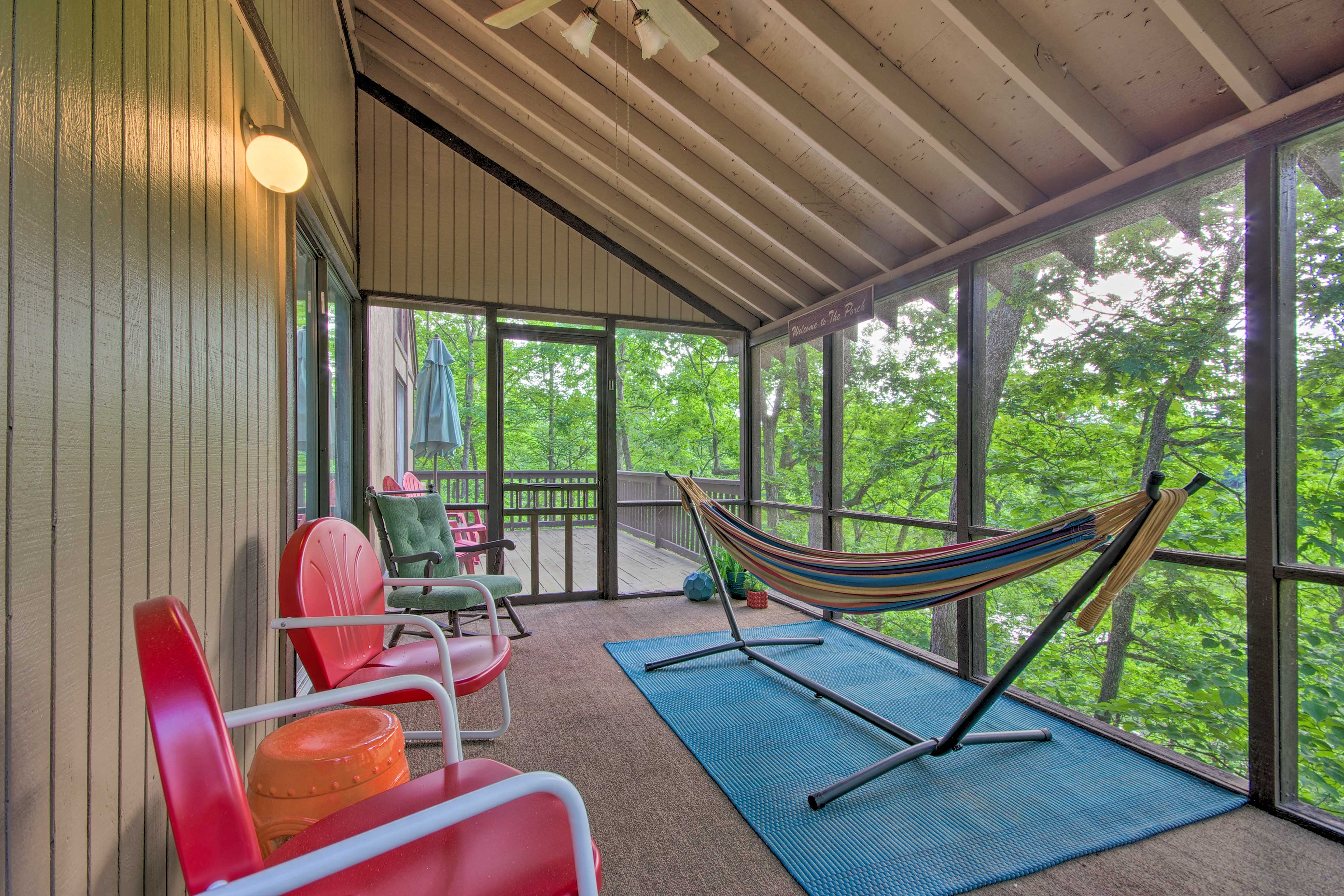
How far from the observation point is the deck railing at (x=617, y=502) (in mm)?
4371

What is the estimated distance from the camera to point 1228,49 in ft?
5.75

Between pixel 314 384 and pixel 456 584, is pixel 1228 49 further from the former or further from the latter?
pixel 314 384

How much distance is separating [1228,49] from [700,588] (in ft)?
12.6

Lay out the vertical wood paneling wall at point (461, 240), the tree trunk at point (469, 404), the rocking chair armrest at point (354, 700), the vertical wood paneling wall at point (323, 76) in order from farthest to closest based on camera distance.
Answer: the tree trunk at point (469, 404) < the vertical wood paneling wall at point (461, 240) < the vertical wood paneling wall at point (323, 76) < the rocking chair armrest at point (354, 700)

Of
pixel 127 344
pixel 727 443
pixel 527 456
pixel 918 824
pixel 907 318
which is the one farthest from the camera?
pixel 727 443

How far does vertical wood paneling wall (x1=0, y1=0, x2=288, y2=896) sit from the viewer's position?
2.59ft

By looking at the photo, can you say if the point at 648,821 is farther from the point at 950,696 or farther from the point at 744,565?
the point at 950,696

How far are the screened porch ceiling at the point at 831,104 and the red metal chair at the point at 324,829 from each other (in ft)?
8.28

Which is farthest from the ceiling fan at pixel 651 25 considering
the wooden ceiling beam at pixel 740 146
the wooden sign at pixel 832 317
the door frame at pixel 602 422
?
the door frame at pixel 602 422

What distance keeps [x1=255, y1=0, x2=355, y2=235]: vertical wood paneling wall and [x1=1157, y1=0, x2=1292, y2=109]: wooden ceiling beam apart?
268 centimetres

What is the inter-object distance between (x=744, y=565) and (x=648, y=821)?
48.0 inches

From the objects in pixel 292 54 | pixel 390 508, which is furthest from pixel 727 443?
pixel 292 54

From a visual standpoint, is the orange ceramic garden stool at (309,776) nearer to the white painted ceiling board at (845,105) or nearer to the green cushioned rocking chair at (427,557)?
the green cushioned rocking chair at (427,557)

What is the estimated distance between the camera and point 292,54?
2.13 meters
